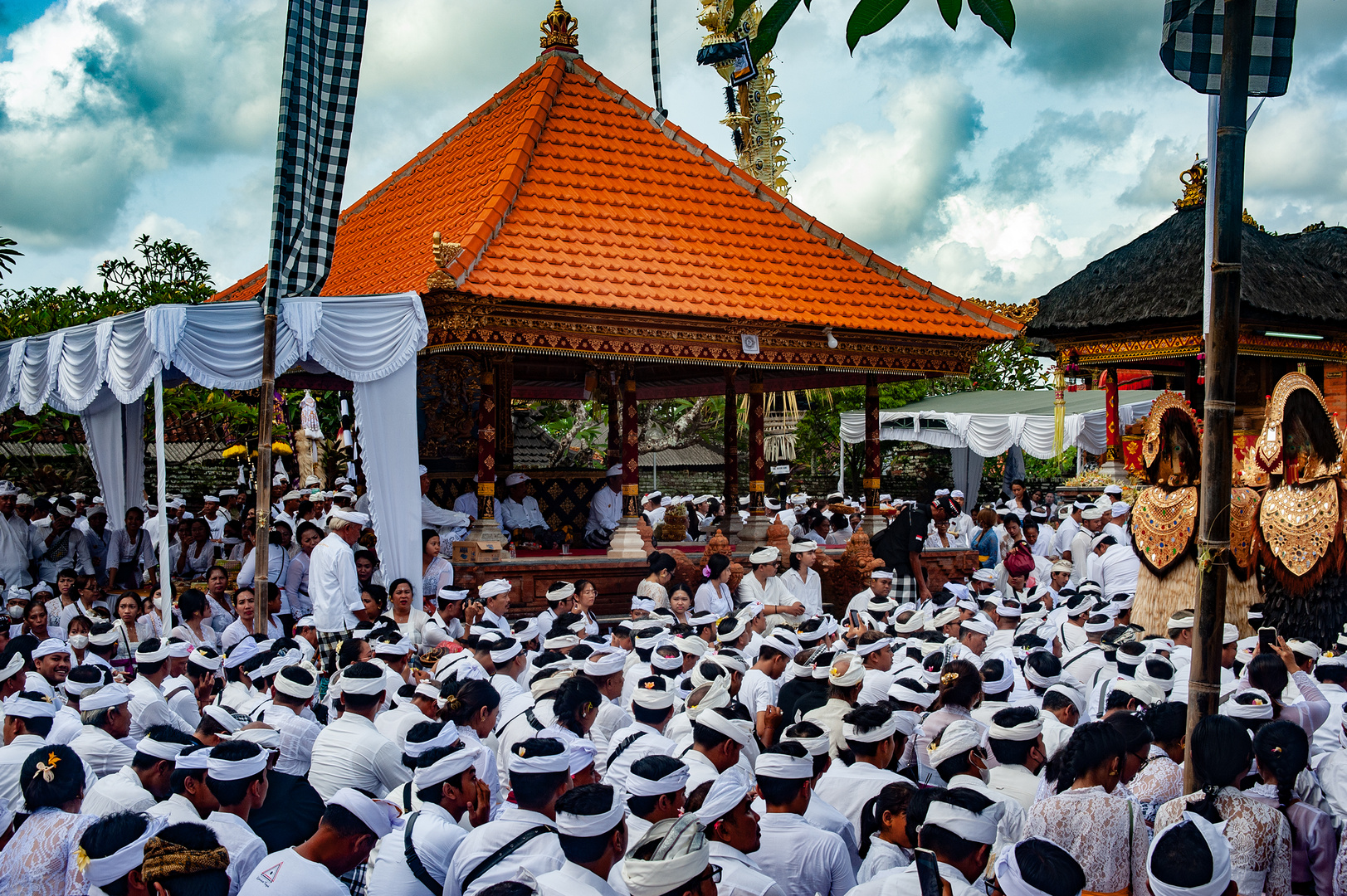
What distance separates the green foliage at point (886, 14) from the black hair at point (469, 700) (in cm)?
362

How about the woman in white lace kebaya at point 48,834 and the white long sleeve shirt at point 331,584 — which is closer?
the woman in white lace kebaya at point 48,834

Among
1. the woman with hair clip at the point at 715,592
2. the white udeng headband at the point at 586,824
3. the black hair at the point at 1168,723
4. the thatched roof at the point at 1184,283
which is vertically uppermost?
the thatched roof at the point at 1184,283

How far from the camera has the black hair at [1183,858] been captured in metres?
3.12

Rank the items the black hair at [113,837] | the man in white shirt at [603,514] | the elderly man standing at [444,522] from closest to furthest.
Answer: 1. the black hair at [113,837]
2. the elderly man standing at [444,522]
3. the man in white shirt at [603,514]

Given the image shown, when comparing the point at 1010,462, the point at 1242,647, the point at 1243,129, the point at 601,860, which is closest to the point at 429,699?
the point at 601,860

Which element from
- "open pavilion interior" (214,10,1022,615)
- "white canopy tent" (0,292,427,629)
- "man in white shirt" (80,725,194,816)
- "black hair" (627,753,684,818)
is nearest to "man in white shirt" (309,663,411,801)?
"man in white shirt" (80,725,194,816)

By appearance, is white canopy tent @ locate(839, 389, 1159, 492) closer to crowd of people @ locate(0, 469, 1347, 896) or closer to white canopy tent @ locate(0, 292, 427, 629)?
crowd of people @ locate(0, 469, 1347, 896)

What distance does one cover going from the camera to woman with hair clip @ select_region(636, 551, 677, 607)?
955 cm

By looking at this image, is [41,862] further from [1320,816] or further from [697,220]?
[697,220]

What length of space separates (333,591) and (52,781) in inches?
180

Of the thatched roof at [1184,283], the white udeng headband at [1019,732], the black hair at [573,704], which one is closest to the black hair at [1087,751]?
the white udeng headband at [1019,732]

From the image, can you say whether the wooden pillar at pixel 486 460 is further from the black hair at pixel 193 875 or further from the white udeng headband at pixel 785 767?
the black hair at pixel 193 875

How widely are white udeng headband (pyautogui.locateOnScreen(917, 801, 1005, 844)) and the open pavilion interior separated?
7816 mm

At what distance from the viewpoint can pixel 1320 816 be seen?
4102 mm
